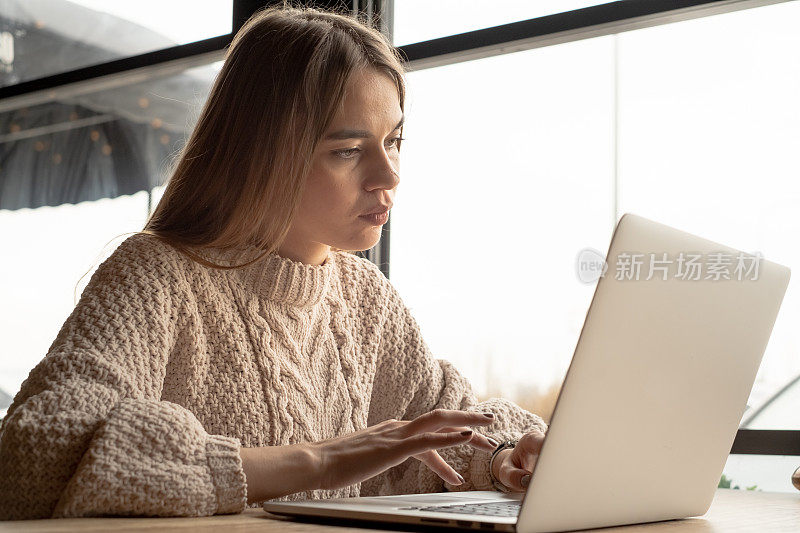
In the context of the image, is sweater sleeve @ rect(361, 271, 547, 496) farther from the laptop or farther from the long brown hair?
the laptop

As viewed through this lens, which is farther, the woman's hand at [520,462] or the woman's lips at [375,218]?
the woman's lips at [375,218]

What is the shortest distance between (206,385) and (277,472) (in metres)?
0.26

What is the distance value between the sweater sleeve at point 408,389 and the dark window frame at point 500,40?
497 millimetres

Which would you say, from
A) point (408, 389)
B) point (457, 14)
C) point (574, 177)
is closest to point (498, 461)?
point (408, 389)

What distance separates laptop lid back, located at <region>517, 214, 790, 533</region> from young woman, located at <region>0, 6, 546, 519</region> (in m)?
0.21

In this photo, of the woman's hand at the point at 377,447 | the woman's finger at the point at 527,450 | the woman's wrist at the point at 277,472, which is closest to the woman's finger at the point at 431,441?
the woman's hand at the point at 377,447

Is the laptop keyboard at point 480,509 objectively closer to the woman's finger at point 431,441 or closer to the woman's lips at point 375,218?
the woman's finger at point 431,441

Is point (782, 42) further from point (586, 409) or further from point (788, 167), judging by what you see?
point (586, 409)

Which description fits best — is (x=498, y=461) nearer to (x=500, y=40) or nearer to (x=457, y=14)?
(x=500, y=40)

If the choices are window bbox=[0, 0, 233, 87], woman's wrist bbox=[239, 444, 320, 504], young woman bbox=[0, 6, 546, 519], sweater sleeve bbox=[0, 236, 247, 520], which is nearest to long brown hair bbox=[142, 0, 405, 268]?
young woman bbox=[0, 6, 546, 519]

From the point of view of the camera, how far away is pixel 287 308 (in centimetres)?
126

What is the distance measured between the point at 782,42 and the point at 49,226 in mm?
2086

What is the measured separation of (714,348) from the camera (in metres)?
0.80

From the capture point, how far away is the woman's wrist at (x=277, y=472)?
0.93 metres
